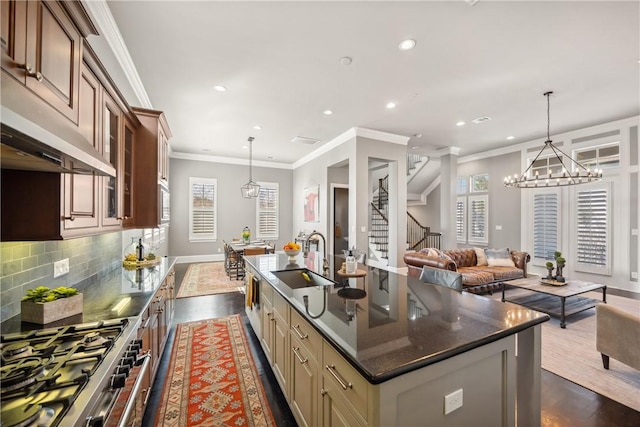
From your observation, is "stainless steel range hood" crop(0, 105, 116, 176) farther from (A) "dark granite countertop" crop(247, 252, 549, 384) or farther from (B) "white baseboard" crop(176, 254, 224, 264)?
(B) "white baseboard" crop(176, 254, 224, 264)

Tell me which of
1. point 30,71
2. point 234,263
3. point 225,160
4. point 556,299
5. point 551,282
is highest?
point 225,160

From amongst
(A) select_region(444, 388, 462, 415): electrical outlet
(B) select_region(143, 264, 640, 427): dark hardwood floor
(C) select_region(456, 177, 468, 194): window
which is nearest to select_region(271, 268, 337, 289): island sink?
(B) select_region(143, 264, 640, 427): dark hardwood floor

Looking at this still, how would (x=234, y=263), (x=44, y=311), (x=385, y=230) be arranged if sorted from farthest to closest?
(x=385, y=230), (x=234, y=263), (x=44, y=311)

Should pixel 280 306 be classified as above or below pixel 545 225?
below

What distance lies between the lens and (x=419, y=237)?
901cm

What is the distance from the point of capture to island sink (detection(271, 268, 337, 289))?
97.6 inches

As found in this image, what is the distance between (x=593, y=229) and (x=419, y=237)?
13.8ft

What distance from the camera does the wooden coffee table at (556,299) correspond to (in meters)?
3.51

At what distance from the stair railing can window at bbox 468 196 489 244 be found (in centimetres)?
100

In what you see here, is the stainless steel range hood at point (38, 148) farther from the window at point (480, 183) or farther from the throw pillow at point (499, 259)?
the window at point (480, 183)

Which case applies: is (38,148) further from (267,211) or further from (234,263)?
(267,211)

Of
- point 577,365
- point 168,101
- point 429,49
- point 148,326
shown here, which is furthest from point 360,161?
point 148,326

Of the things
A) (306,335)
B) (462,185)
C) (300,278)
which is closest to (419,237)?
(462,185)

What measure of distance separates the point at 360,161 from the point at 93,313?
197 inches
